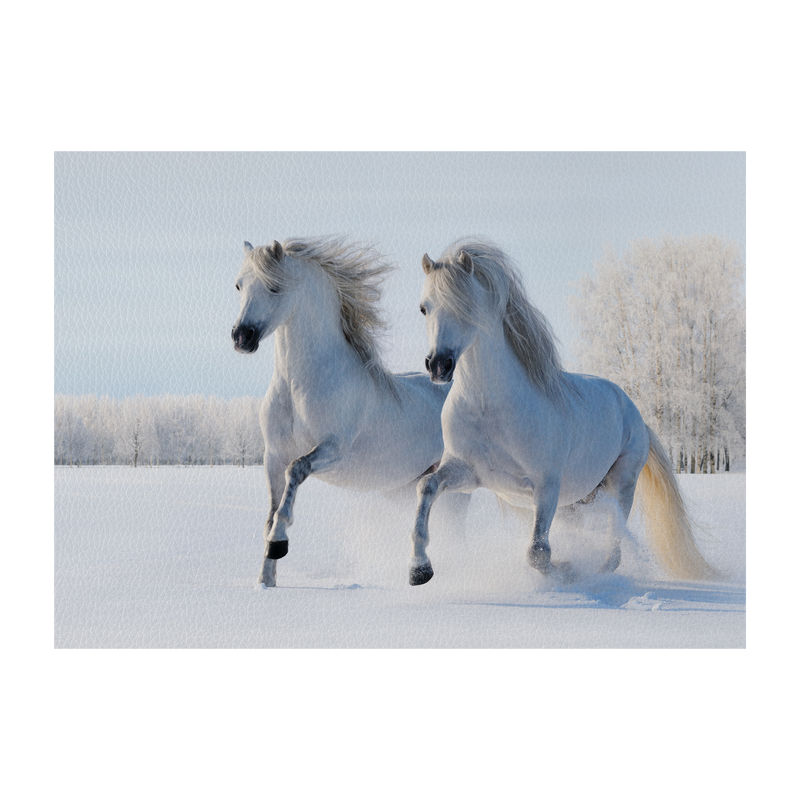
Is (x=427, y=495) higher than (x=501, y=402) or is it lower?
lower

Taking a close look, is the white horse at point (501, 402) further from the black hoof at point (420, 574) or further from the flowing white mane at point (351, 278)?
the flowing white mane at point (351, 278)

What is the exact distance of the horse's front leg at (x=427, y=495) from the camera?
425cm

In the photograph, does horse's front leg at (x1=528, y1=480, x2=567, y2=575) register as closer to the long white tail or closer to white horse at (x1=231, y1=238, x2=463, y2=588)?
white horse at (x1=231, y1=238, x2=463, y2=588)

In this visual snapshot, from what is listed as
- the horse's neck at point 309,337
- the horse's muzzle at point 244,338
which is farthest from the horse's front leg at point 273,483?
the horse's muzzle at point 244,338

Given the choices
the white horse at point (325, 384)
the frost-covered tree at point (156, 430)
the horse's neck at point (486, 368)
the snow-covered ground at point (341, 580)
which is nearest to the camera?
the snow-covered ground at point (341, 580)

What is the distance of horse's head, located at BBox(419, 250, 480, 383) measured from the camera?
4090 millimetres

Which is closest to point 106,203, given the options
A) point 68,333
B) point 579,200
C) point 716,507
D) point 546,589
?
point 68,333

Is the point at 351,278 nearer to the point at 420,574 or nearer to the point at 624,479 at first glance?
the point at 420,574

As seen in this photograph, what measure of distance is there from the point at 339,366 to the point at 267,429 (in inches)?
21.7

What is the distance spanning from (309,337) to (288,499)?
3.14 ft

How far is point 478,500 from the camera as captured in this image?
4.98 metres

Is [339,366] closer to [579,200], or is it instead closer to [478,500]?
[478,500]

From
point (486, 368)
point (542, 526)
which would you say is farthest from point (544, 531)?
point (486, 368)

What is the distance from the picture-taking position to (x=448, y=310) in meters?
4.21
